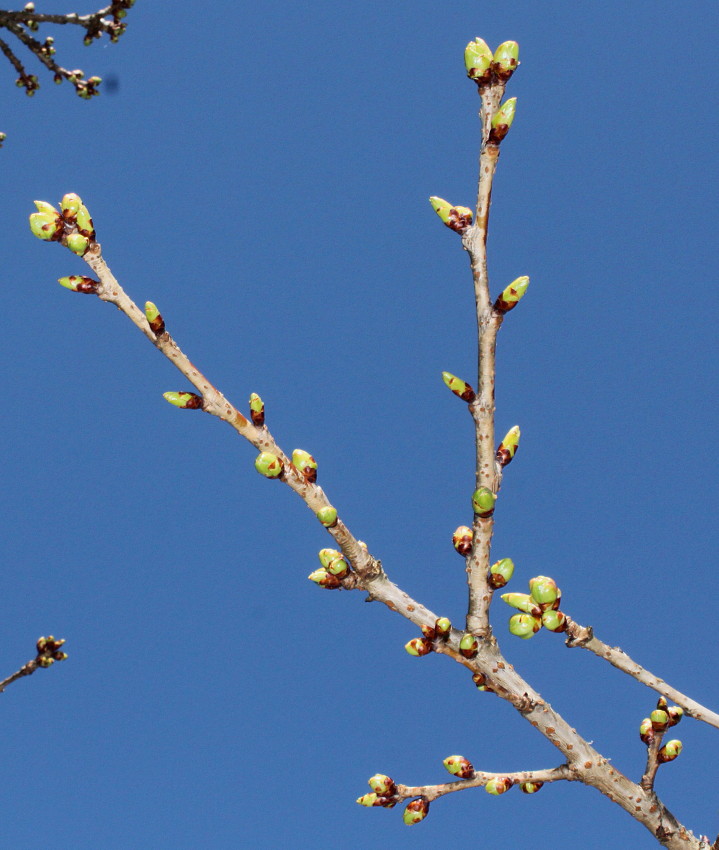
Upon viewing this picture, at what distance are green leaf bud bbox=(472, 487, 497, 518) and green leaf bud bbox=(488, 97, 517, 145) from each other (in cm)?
174

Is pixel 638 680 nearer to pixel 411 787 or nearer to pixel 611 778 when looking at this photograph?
pixel 611 778

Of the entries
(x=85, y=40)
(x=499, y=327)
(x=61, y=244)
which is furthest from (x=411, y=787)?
(x=85, y=40)

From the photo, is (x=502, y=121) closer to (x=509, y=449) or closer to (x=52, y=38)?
(x=509, y=449)

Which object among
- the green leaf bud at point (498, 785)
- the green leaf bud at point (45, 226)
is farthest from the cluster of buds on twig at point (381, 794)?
the green leaf bud at point (45, 226)

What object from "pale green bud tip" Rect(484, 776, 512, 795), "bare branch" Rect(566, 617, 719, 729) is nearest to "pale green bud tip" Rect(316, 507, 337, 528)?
"bare branch" Rect(566, 617, 719, 729)

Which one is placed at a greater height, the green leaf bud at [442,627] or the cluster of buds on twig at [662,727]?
the cluster of buds on twig at [662,727]

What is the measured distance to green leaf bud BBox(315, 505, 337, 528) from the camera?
3854 mm

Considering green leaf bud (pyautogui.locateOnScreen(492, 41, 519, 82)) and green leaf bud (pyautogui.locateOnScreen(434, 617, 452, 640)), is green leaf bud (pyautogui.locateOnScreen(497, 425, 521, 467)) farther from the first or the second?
green leaf bud (pyautogui.locateOnScreen(492, 41, 519, 82))

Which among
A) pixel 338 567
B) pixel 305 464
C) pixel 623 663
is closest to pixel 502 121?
pixel 305 464

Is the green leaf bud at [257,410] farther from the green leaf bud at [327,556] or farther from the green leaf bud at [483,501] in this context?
the green leaf bud at [483,501]

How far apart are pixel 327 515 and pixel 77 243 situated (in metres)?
1.79

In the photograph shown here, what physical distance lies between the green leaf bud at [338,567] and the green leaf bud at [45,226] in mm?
2132

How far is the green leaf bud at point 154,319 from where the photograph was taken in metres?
3.59

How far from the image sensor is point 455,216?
3.81 meters
